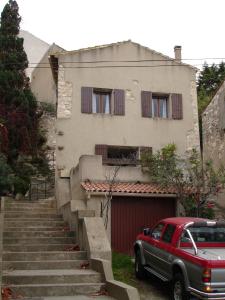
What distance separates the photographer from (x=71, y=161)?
19.9 m

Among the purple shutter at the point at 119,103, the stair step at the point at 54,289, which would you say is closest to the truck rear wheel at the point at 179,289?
the stair step at the point at 54,289

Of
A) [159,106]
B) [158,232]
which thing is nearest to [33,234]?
[158,232]

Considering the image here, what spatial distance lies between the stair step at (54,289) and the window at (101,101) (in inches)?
484

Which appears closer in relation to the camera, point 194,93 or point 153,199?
point 153,199

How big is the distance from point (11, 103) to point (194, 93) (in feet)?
32.1

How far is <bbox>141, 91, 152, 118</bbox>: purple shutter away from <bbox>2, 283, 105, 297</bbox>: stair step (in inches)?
499

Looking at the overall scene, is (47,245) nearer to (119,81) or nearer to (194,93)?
(119,81)

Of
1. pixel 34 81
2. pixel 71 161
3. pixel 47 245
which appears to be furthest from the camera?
pixel 34 81

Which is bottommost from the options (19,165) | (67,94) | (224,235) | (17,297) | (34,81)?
(17,297)

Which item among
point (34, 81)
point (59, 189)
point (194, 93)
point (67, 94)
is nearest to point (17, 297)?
point (59, 189)

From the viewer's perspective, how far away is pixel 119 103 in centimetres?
2095

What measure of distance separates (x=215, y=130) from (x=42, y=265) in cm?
1427

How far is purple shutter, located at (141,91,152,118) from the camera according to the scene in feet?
69.6

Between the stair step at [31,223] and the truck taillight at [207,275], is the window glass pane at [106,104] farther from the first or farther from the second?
the truck taillight at [207,275]
